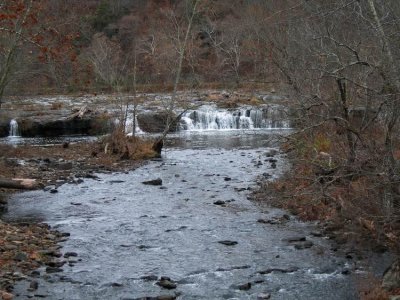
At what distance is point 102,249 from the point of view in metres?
10.0

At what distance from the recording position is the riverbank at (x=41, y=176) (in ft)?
28.8

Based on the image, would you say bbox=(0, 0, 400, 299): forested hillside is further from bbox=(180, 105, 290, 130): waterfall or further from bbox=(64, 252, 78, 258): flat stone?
bbox=(180, 105, 290, 130): waterfall

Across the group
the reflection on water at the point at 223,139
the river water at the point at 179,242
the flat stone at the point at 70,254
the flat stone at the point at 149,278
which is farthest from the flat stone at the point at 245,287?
the reflection on water at the point at 223,139

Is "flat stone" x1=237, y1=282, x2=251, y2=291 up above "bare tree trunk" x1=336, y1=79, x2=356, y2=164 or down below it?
below

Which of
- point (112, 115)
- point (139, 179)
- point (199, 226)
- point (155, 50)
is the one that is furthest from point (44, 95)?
point (199, 226)

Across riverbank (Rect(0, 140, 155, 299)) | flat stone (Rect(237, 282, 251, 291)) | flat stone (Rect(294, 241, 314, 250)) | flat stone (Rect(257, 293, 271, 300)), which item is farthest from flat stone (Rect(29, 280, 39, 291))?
flat stone (Rect(294, 241, 314, 250))

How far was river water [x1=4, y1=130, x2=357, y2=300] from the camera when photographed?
26.2 feet

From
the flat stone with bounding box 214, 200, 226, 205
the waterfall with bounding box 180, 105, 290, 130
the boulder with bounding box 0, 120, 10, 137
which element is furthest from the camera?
the waterfall with bounding box 180, 105, 290, 130

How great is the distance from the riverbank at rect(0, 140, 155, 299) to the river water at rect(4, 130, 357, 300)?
0.29 m

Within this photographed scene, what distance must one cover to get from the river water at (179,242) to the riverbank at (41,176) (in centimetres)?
29

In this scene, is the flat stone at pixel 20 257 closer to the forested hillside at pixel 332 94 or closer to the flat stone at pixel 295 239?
the forested hillside at pixel 332 94

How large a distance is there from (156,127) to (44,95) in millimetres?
17748

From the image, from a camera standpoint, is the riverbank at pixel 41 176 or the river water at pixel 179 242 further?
the riverbank at pixel 41 176

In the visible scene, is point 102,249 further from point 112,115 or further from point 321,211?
point 112,115
